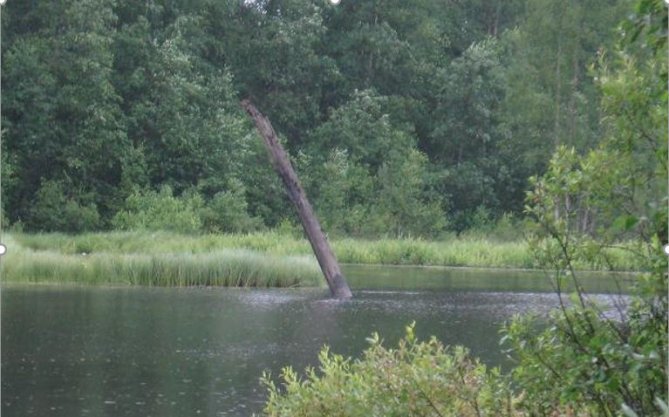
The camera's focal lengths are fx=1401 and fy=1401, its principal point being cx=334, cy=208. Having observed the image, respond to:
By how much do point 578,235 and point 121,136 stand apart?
37699 mm

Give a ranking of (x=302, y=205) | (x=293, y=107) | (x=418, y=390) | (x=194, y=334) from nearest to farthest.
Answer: (x=418, y=390)
(x=194, y=334)
(x=302, y=205)
(x=293, y=107)

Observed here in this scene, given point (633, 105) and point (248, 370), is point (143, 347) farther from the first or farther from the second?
point (633, 105)

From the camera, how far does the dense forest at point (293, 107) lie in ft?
139

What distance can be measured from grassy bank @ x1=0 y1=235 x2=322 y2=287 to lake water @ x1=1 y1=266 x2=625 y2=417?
37.5 inches

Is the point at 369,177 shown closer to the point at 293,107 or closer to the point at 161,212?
the point at 293,107

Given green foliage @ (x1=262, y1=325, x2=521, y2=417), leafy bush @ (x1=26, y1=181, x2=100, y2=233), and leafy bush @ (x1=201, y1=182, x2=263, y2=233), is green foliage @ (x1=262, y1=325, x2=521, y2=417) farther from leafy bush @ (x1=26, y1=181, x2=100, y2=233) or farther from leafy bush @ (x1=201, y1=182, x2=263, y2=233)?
leafy bush @ (x1=201, y1=182, x2=263, y2=233)

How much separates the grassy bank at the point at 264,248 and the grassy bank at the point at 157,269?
203 millimetres

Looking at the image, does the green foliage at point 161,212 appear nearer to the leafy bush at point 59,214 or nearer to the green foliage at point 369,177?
the leafy bush at point 59,214

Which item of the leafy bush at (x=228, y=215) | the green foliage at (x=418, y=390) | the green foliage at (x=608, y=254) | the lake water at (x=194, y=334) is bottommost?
the leafy bush at (x=228, y=215)

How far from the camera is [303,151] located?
168 ft

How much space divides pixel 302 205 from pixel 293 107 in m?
25.7

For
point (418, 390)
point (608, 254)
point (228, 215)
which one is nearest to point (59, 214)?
point (228, 215)

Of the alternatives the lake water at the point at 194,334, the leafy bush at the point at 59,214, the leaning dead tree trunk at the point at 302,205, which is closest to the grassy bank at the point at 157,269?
the lake water at the point at 194,334

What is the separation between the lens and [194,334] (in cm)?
1812
